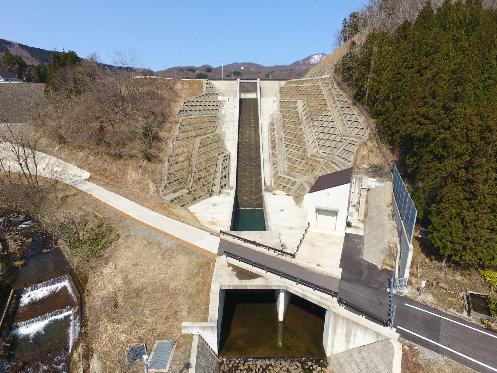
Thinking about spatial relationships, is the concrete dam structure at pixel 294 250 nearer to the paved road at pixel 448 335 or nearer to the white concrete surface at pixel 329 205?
the white concrete surface at pixel 329 205

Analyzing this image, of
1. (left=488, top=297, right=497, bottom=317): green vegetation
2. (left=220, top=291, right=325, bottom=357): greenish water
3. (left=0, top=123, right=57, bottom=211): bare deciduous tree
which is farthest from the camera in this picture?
(left=0, top=123, right=57, bottom=211): bare deciduous tree

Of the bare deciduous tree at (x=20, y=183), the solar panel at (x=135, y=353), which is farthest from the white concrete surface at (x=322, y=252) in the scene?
the bare deciduous tree at (x=20, y=183)

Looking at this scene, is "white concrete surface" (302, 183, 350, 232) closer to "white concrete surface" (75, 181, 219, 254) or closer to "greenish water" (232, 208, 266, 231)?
"greenish water" (232, 208, 266, 231)

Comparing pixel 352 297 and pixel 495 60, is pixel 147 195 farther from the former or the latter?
pixel 495 60

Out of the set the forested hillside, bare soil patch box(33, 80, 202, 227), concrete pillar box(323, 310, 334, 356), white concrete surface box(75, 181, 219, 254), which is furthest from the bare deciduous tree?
the forested hillside

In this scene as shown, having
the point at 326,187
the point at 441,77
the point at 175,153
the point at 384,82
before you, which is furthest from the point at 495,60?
the point at 175,153
